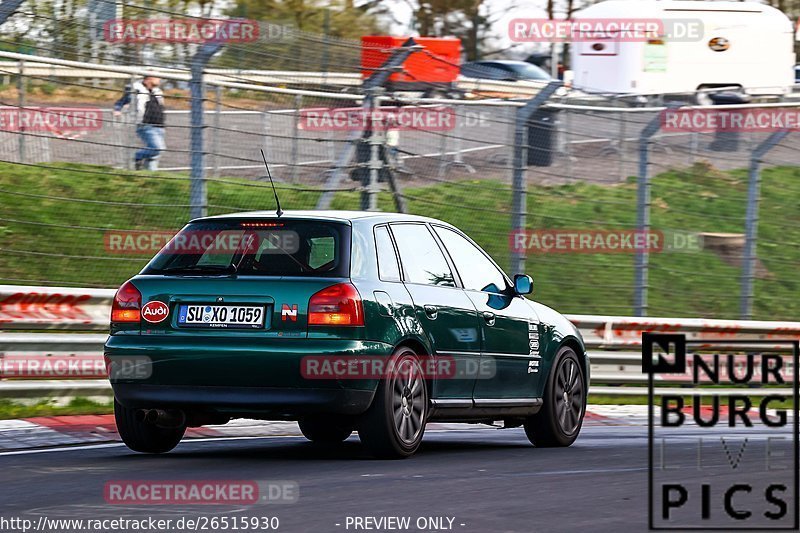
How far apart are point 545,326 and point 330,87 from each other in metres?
4.24

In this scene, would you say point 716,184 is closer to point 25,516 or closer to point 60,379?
point 60,379

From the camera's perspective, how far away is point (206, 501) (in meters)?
7.46

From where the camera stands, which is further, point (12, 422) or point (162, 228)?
point (162, 228)

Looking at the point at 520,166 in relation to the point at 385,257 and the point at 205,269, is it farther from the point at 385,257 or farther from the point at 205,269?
the point at 205,269

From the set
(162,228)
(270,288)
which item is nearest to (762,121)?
(162,228)

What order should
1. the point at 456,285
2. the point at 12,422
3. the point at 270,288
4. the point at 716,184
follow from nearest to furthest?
the point at 270,288
the point at 456,285
the point at 12,422
the point at 716,184

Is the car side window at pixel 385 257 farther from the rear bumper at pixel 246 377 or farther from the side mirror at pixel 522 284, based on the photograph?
the side mirror at pixel 522 284

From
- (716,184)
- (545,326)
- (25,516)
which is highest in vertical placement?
(716,184)

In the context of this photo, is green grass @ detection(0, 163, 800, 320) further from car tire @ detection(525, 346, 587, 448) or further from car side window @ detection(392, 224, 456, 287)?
car tire @ detection(525, 346, 587, 448)

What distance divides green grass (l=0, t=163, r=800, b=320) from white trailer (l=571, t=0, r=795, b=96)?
7.42m

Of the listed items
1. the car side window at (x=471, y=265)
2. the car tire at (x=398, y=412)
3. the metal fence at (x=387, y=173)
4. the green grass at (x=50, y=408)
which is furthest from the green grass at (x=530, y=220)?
the car tire at (x=398, y=412)

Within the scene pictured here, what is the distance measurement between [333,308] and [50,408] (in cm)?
378

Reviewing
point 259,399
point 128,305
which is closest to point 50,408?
point 128,305

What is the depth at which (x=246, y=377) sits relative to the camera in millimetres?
8906
